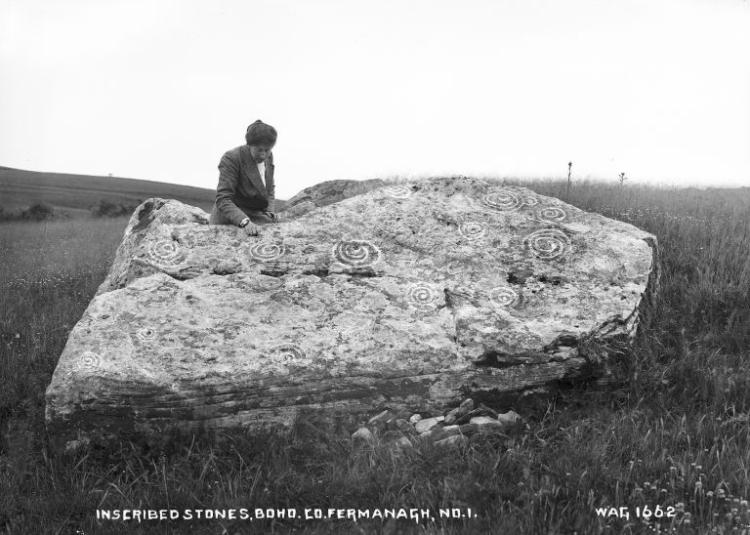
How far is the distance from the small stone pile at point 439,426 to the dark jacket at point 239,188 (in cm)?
279

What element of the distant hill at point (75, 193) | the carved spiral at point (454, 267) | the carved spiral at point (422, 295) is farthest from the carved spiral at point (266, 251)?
the distant hill at point (75, 193)

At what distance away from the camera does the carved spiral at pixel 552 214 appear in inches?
250

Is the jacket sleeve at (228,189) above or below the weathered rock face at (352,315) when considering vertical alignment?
above

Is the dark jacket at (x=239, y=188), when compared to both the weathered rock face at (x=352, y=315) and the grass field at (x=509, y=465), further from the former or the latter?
the grass field at (x=509, y=465)

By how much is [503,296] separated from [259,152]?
3135mm

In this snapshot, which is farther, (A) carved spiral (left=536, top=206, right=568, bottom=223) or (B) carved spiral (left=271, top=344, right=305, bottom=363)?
(A) carved spiral (left=536, top=206, right=568, bottom=223)

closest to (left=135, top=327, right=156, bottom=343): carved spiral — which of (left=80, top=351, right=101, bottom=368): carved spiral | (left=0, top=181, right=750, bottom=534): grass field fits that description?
(left=80, top=351, right=101, bottom=368): carved spiral

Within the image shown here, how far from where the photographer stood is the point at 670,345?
18.3 ft

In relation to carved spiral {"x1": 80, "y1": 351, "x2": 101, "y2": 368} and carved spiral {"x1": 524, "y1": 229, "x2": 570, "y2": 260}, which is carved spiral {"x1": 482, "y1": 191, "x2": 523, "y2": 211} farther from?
carved spiral {"x1": 80, "y1": 351, "x2": 101, "y2": 368}

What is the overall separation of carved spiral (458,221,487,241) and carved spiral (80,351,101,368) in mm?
3614

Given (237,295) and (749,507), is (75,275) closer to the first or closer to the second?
(237,295)

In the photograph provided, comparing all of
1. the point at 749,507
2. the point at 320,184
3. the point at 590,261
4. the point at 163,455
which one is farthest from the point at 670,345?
the point at 320,184

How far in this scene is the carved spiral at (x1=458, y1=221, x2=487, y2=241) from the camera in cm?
602

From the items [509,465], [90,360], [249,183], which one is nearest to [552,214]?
[509,465]
